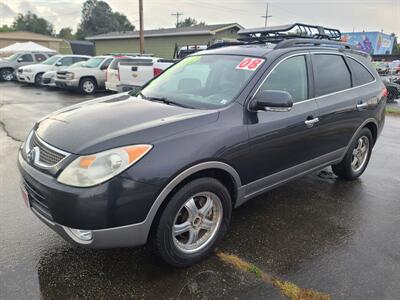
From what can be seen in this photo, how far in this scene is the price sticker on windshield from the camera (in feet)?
11.4

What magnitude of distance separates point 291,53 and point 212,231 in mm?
2011

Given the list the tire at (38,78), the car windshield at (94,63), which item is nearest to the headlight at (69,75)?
the car windshield at (94,63)

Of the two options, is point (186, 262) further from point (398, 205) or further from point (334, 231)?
point (398, 205)

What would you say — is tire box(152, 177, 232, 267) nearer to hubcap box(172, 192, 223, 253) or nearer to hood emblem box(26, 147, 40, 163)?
hubcap box(172, 192, 223, 253)

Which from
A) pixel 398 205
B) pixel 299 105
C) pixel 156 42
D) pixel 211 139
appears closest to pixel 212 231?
pixel 211 139

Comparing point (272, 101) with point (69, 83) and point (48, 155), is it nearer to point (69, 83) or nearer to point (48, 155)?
point (48, 155)

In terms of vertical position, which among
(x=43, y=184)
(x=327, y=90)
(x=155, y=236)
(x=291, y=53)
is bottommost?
(x=155, y=236)

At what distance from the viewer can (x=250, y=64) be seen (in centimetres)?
354

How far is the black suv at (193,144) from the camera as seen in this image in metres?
2.47

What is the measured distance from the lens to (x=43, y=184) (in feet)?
8.36

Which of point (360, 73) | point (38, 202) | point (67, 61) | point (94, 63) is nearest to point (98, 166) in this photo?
point (38, 202)

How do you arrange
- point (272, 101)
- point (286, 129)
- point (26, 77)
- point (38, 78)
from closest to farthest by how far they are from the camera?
point (272, 101) → point (286, 129) → point (38, 78) → point (26, 77)

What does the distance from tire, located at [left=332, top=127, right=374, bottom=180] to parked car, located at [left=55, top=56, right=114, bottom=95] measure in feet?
39.6

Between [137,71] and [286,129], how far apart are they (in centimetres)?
961
